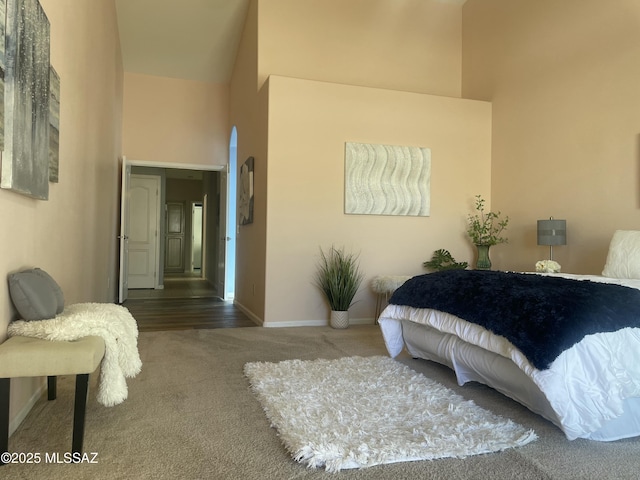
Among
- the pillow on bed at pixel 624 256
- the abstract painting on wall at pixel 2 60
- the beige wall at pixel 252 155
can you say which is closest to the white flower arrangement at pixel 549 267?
the pillow on bed at pixel 624 256

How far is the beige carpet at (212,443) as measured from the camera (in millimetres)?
1658

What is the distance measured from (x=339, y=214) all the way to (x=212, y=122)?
377cm

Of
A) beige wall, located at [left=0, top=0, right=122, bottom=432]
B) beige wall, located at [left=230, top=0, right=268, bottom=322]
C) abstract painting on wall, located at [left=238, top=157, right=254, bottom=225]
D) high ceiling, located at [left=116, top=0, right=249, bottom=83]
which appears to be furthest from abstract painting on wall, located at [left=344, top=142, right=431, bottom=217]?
high ceiling, located at [left=116, top=0, right=249, bottom=83]

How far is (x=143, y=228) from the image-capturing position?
8.55m

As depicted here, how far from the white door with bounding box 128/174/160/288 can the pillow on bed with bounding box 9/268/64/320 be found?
6.70m

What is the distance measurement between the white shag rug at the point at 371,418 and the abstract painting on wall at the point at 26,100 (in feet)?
5.18

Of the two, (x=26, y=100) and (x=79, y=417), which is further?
(x=26, y=100)

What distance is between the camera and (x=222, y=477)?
5.29 feet

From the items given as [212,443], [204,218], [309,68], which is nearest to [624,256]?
[212,443]

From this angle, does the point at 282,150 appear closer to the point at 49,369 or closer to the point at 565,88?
the point at 565,88

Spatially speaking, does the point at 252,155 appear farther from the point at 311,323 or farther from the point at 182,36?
the point at 182,36

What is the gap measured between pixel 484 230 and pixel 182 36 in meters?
5.15

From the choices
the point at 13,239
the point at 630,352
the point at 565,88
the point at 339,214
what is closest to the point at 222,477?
the point at 13,239

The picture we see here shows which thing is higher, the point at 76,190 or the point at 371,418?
the point at 76,190
